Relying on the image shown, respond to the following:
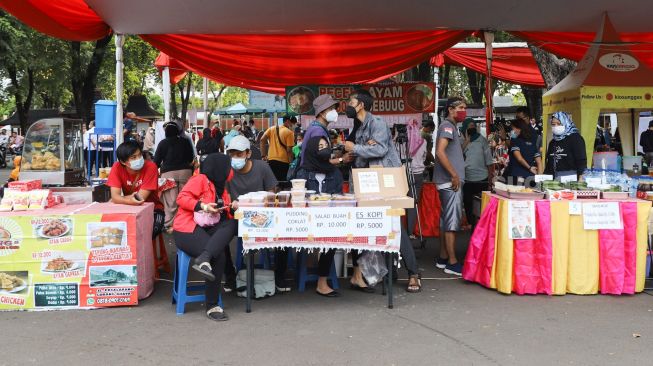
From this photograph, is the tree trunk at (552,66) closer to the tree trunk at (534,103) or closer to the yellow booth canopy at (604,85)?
the yellow booth canopy at (604,85)

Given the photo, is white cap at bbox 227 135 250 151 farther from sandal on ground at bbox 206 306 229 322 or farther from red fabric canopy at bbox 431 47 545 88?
red fabric canopy at bbox 431 47 545 88

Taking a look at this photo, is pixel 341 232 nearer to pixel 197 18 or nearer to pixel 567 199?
pixel 567 199

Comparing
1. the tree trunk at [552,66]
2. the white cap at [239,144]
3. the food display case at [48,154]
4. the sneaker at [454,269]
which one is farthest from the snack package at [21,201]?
the tree trunk at [552,66]

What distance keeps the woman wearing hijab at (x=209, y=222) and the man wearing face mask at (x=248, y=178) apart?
0.19 metres

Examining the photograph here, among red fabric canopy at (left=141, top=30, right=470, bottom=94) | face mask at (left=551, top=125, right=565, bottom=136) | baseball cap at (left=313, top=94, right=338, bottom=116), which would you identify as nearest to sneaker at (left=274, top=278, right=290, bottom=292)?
baseball cap at (left=313, top=94, right=338, bottom=116)

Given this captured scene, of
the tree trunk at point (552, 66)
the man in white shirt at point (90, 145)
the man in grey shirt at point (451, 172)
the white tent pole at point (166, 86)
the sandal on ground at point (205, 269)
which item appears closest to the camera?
the sandal on ground at point (205, 269)

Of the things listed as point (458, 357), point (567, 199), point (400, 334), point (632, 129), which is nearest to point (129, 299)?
point (400, 334)

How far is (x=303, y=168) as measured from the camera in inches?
229

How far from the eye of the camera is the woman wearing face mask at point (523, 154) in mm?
8141

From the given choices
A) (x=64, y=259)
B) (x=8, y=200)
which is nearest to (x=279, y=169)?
(x=8, y=200)

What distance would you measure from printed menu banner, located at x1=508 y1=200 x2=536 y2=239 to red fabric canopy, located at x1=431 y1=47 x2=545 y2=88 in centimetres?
759

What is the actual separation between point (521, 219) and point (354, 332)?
1893 millimetres

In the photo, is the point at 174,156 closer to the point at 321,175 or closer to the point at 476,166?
the point at 321,175

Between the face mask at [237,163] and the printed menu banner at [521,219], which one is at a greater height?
the face mask at [237,163]
